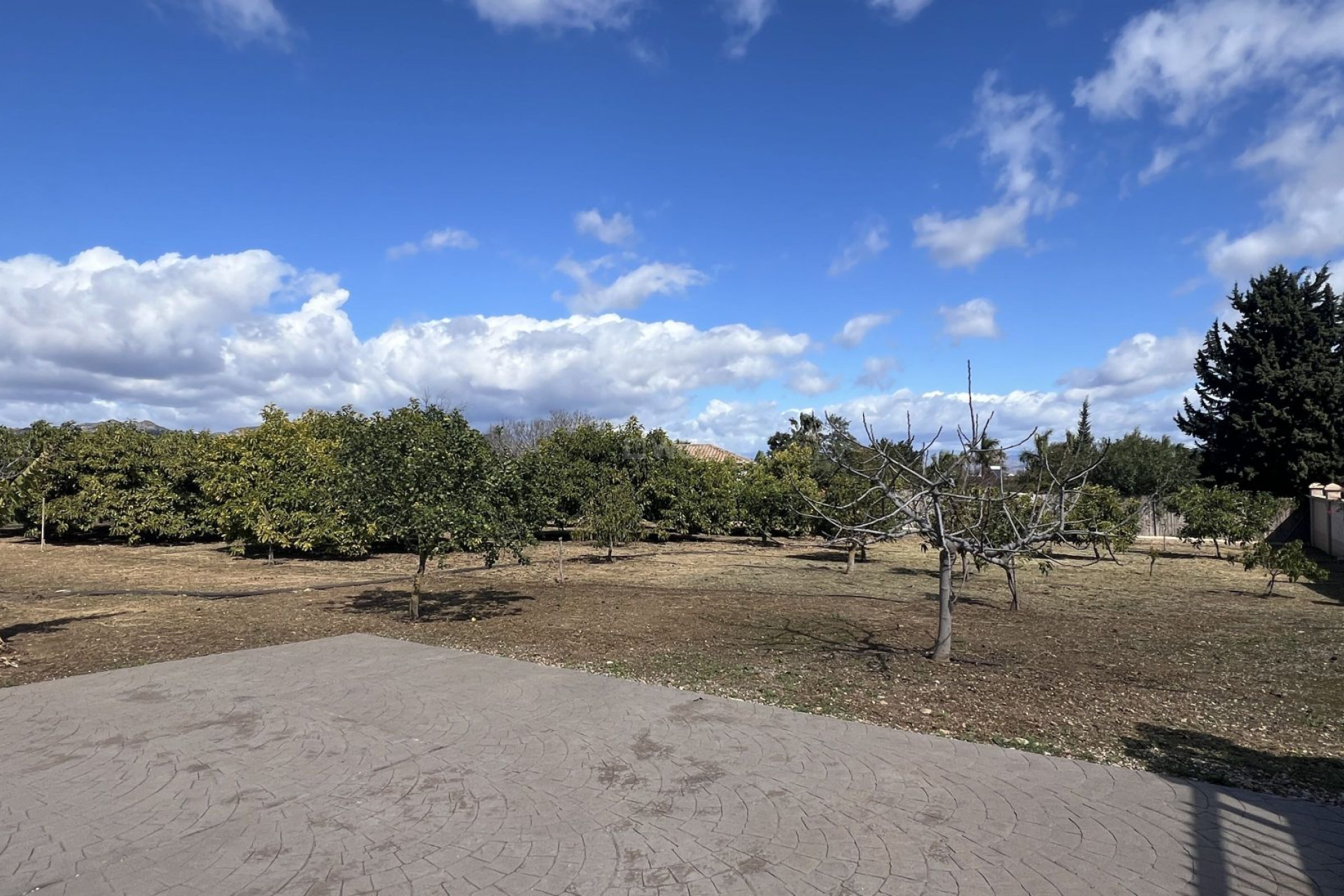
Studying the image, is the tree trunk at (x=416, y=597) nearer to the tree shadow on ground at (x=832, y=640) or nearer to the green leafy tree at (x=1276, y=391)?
the tree shadow on ground at (x=832, y=640)

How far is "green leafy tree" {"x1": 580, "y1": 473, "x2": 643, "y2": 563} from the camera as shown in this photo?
1991cm

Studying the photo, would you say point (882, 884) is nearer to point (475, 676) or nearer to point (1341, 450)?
point (475, 676)

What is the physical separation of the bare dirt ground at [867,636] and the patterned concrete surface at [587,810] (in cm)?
97

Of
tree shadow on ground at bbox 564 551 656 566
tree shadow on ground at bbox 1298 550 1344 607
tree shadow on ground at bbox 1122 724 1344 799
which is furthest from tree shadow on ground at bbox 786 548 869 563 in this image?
tree shadow on ground at bbox 1122 724 1344 799

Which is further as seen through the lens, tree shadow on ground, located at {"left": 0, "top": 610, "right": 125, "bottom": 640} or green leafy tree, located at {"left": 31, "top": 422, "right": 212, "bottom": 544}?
green leafy tree, located at {"left": 31, "top": 422, "right": 212, "bottom": 544}

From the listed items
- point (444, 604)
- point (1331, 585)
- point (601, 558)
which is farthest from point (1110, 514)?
point (444, 604)

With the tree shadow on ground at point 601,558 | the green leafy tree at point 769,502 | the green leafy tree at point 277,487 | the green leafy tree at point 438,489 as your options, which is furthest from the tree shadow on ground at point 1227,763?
the green leafy tree at point 769,502

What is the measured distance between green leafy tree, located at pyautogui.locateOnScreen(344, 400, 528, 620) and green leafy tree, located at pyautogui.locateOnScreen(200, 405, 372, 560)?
10034mm

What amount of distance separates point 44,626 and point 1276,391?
1589 inches

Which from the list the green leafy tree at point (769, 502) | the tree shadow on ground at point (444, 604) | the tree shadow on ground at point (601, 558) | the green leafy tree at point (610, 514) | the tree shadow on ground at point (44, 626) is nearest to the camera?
the tree shadow on ground at point (44, 626)

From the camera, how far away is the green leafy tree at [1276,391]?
1249 inches

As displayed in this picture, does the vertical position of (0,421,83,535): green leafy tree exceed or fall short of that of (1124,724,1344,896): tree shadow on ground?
it exceeds it

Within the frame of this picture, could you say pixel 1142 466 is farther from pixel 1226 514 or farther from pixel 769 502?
pixel 769 502

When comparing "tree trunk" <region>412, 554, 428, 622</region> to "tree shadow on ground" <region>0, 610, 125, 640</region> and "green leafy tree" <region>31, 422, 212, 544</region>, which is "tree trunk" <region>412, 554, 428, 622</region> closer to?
"tree shadow on ground" <region>0, 610, 125, 640</region>
